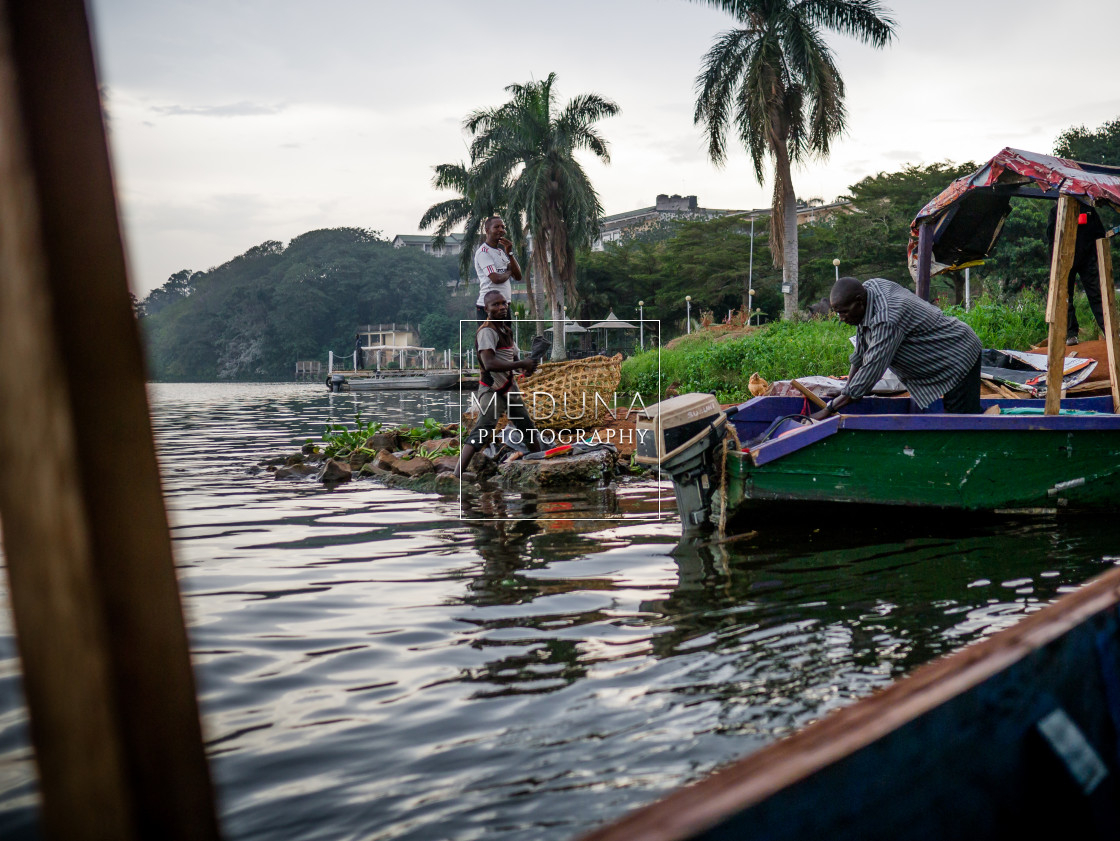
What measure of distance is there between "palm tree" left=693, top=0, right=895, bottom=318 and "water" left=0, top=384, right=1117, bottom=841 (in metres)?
17.2

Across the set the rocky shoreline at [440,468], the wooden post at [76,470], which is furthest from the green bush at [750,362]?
the wooden post at [76,470]

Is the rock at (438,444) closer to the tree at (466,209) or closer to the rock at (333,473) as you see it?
the rock at (333,473)

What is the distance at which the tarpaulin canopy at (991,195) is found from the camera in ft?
20.8

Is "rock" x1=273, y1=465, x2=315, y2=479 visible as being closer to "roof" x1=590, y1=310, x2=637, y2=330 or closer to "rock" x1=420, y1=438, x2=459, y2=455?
"rock" x1=420, y1=438, x2=459, y2=455

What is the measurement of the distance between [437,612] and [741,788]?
136 inches

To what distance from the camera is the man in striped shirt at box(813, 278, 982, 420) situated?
6188 mm

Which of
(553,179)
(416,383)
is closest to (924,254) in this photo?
(553,179)

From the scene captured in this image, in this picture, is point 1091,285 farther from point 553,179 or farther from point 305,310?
point 305,310

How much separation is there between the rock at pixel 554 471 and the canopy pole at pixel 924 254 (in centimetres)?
368

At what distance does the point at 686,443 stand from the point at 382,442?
23.1 ft

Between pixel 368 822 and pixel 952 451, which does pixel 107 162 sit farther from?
pixel 952 451

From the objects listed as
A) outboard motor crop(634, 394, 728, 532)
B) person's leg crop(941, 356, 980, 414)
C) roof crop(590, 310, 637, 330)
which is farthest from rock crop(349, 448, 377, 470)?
roof crop(590, 310, 637, 330)

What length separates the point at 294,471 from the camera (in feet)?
35.2

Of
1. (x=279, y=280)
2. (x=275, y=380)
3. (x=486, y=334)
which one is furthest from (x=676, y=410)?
(x=279, y=280)
